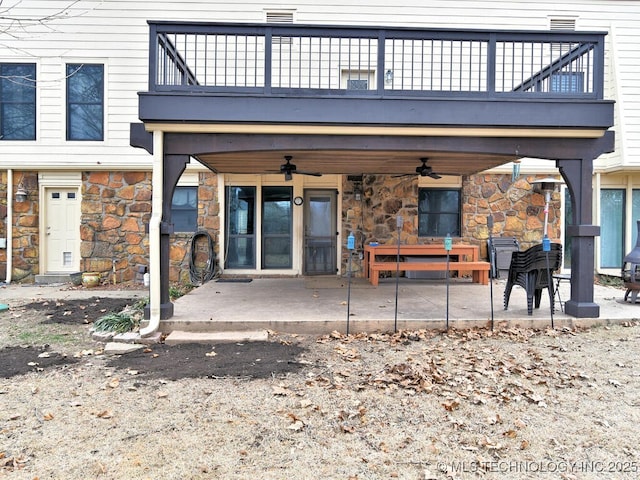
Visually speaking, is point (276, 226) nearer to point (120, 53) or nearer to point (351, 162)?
point (351, 162)

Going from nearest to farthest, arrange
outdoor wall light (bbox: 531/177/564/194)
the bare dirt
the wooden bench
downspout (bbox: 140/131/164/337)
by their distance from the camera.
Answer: the bare dirt, downspout (bbox: 140/131/164/337), the wooden bench, outdoor wall light (bbox: 531/177/564/194)

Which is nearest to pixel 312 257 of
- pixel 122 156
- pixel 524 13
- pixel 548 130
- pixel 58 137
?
pixel 122 156

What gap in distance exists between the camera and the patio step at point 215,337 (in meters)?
4.68

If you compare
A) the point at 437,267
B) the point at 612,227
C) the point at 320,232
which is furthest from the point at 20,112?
the point at 612,227

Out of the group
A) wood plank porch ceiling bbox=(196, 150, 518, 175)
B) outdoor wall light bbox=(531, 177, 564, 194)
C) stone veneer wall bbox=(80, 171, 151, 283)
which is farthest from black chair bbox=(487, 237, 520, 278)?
stone veneer wall bbox=(80, 171, 151, 283)

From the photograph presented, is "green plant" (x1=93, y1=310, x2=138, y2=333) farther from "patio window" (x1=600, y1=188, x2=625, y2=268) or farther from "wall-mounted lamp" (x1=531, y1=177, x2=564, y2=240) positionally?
"patio window" (x1=600, y1=188, x2=625, y2=268)

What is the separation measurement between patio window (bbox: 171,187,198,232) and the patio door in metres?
2.41

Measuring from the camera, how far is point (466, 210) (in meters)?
8.99

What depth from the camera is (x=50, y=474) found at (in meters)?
2.25

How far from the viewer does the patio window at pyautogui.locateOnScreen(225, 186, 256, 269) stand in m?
9.00

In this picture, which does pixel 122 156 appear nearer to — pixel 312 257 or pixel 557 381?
pixel 312 257

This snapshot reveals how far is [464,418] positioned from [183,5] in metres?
9.39

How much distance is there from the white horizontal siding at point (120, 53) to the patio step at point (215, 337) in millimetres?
5172

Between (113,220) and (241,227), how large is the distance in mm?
2689
